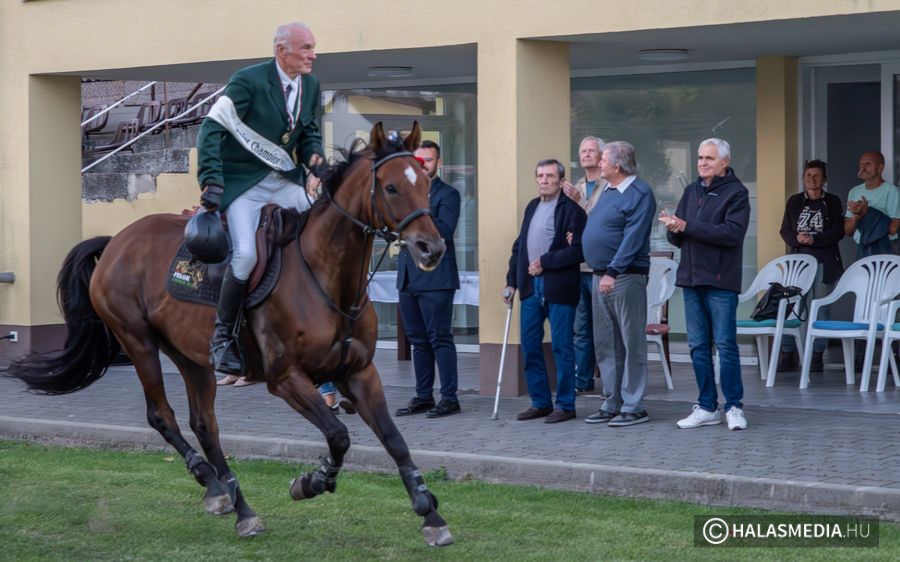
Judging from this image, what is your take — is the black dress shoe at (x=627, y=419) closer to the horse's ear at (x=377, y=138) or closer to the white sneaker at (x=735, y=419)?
the white sneaker at (x=735, y=419)

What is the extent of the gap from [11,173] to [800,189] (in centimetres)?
845

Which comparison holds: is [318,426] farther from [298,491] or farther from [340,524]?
[340,524]

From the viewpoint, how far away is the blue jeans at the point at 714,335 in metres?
10.5

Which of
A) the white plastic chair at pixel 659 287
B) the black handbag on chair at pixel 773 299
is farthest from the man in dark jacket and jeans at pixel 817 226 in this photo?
the white plastic chair at pixel 659 287

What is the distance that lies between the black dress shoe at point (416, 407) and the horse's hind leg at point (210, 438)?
→ 3.27 m

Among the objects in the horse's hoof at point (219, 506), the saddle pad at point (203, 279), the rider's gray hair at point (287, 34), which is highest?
the rider's gray hair at point (287, 34)

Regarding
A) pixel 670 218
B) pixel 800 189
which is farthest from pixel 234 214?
pixel 800 189

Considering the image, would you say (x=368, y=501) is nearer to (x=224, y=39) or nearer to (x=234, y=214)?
(x=234, y=214)

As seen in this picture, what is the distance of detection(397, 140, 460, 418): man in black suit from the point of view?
11844 mm

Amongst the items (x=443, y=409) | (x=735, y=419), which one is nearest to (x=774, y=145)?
(x=735, y=419)

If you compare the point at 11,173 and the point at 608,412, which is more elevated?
the point at 11,173

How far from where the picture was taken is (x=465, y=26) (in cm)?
1307

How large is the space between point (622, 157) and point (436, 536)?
4.43m

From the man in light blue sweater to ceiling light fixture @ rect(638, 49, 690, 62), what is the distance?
3201 millimetres
